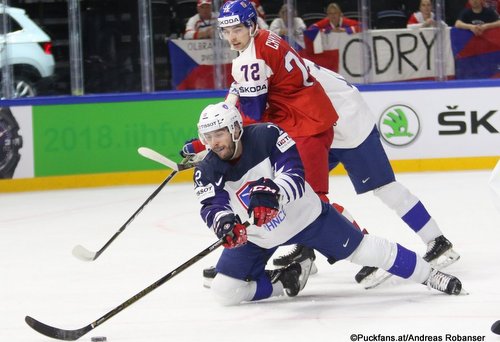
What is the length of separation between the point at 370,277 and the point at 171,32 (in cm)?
459

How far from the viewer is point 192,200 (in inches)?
284

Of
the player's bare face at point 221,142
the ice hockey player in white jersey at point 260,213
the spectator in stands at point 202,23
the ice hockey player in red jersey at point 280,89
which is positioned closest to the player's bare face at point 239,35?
the ice hockey player in red jersey at point 280,89

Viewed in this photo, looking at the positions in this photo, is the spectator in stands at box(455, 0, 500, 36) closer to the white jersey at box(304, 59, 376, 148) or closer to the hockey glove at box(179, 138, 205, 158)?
the white jersey at box(304, 59, 376, 148)

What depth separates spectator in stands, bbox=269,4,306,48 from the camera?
844cm

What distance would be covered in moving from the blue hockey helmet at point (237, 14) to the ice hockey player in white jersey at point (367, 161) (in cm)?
42

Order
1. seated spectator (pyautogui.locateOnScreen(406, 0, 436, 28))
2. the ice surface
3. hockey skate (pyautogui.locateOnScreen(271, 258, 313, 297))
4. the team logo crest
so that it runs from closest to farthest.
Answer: the ice surface, hockey skate (pyautogui.locateOnScreen(271, 258, 313, 297)), the team logo crest, seated spectator (pyautogui.locateOnScreen(406, 0, 436, 28))

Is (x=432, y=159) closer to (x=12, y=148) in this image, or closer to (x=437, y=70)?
(x=437, y=70)

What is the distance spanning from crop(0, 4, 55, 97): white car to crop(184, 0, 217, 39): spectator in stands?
109 cm

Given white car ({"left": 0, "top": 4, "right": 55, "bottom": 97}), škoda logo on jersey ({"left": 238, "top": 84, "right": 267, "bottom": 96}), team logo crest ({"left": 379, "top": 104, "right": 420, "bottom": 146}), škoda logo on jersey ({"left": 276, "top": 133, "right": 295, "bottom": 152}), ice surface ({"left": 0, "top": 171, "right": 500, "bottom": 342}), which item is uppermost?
white car ({"left": 0, "top": 4, "right": 55, "bottom": 97})

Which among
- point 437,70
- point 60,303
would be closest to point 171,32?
point 437,70

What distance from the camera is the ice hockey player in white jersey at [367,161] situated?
4641 mm

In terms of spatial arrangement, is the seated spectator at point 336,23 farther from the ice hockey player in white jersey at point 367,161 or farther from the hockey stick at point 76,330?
the hockey stick at point 76,330

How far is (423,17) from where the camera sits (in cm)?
853

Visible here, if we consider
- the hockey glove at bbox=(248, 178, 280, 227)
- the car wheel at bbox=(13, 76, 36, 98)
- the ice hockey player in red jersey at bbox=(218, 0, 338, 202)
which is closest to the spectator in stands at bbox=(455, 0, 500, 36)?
the car wheel at bbox=(13, 76, 36, 98)
